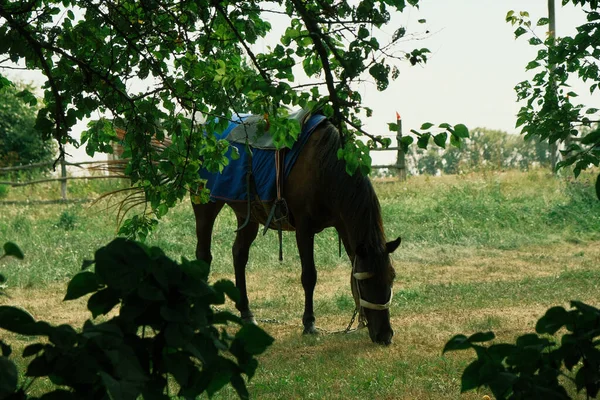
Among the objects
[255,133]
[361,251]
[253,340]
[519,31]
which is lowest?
[361,251]

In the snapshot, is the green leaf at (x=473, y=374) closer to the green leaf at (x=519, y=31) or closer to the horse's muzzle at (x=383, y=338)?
the horse's muzzle at (x=383, y=338)

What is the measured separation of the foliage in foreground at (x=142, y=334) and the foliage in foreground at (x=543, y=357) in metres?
0.53

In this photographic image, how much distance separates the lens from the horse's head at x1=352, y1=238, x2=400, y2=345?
6324 mm

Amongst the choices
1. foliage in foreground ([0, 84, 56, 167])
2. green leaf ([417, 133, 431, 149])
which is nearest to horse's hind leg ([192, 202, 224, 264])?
green leaf ([417, 133, 431, 149])

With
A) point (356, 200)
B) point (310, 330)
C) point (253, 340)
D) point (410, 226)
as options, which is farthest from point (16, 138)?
point (253, 340)

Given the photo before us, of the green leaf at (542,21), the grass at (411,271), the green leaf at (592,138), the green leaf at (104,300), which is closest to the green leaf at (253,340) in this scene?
the green leaf at (104,300)

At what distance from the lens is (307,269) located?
7215mm

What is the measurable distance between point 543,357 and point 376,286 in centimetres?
422

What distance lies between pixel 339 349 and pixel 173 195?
1848mm

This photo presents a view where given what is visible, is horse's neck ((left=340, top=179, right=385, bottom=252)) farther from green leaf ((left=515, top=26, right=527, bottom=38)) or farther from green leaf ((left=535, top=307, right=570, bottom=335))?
green leaf ((left=535, top=307, right=570, bottom=335))

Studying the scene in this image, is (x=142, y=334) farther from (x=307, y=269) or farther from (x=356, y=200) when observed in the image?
(x=307, y=269)

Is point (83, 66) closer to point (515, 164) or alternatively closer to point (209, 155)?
point (209, 155)

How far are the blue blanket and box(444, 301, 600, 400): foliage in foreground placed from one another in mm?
5094

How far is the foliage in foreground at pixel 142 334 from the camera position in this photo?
5.52 ft
